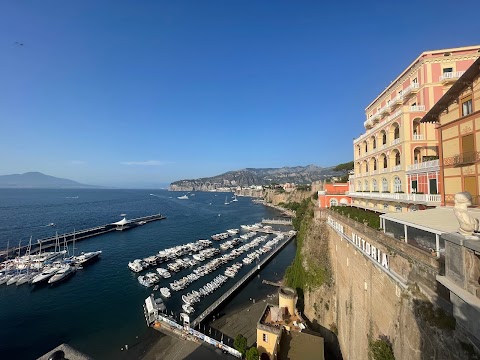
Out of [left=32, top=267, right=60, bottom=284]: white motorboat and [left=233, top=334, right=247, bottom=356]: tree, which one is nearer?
[left=233, top=334, right=247, bottom=356]: tree

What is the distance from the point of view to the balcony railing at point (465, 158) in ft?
34.6

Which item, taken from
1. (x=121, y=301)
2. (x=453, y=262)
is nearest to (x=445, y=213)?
(x=453, y=262)

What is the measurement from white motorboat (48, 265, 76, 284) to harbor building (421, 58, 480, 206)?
150ft

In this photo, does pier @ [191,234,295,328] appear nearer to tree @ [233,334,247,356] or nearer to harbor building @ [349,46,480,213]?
tree @ [233,334,247,356]

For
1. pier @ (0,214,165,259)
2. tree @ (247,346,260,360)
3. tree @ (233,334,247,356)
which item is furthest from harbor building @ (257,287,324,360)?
pier @ (0,214,165,259)

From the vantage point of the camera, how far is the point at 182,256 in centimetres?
4722

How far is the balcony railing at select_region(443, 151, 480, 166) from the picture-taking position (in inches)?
415

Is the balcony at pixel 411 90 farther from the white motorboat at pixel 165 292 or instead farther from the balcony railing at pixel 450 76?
the white motorboat at pixel 165 292

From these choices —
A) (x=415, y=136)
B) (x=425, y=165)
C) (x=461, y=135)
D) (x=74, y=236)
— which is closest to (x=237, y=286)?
(x=425, y=165)

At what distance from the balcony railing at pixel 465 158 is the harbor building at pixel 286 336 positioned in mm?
13828

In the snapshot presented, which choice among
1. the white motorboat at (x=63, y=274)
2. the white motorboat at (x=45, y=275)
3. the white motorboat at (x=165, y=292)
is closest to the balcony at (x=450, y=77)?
the white motorboat at (x=165, y=292)

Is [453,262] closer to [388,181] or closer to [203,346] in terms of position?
[388,181]

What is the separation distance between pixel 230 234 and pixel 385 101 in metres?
48.7

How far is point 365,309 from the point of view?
43.2 feet
